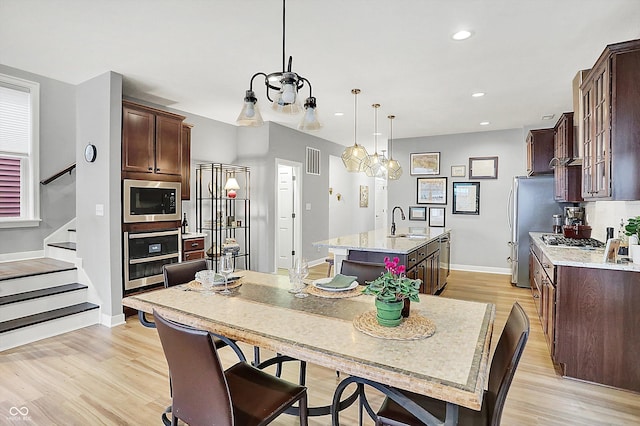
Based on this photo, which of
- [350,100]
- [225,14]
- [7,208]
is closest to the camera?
[225,14]

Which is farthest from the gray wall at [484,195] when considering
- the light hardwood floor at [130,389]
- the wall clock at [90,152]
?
the wall clock at [90,152]

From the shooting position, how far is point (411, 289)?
1407 millimetres

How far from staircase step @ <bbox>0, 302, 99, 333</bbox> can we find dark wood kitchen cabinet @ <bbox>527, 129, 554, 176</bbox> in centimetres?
599

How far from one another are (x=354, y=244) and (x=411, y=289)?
84.6 inches

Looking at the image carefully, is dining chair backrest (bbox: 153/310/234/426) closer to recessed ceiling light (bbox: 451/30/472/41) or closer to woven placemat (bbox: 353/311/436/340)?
woven placemat (bbox: 353/311/436/340)

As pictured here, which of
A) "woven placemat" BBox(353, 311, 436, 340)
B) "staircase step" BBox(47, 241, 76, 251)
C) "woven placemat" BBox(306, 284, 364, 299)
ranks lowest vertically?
"woven placemat" BBox(353, 311, 436, 340)

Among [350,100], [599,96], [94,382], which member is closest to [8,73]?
[94,382]

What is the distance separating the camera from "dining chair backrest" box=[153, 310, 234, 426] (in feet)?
3.95

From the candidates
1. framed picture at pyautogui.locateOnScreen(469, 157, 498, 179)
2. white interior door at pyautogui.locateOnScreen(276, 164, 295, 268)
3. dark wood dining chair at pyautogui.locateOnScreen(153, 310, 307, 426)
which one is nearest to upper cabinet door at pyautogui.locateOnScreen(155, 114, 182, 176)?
white interior door at pyautogui.locateOnScreen(276, 164, 295, 268)

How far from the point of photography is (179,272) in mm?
2406

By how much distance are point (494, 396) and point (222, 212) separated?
16.2 ft

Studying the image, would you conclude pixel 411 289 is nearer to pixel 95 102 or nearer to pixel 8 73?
pixel 95 102

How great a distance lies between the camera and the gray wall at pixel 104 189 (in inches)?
144

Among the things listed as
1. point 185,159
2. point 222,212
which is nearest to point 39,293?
point 185,159
